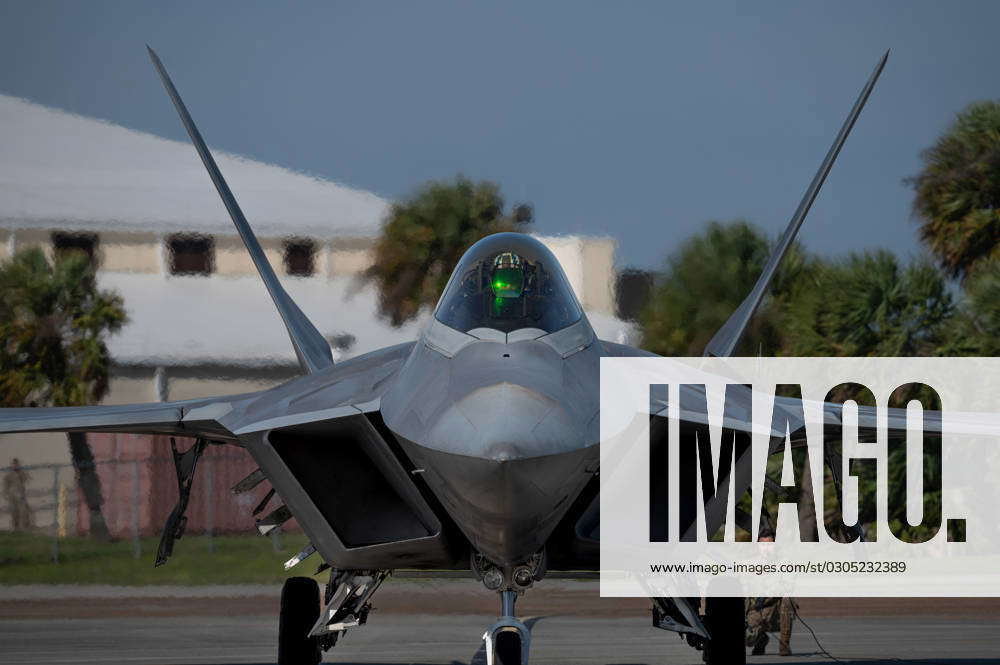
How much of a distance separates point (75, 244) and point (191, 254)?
1.47 meters

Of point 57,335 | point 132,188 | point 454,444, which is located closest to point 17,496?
point 57,335

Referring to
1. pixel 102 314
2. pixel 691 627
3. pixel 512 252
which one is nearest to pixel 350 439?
pixel 512 252

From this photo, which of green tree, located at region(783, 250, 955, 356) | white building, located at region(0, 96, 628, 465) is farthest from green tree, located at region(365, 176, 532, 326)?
green tree, located at region(783, 250, 955, 356)

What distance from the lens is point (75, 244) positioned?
18.2 m

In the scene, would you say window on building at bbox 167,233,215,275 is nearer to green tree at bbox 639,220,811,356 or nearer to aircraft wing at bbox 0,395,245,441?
green tree at bbox 639,220,811,356

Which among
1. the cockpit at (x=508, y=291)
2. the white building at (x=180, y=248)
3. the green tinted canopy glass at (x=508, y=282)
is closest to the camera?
the cockpit at (x=508, y=291)

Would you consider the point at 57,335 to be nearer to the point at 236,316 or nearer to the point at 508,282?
the point at 236,316

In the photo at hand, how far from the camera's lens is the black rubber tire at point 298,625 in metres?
8.55

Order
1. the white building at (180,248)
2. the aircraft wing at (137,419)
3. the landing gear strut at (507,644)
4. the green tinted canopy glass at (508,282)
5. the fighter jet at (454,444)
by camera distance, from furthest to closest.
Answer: the white building at (180,248), the aircraft wing at (137,419), the green tinted canopy glass at (508,282), the landing gear strut at (507,644), the fighter jet at (454,444)

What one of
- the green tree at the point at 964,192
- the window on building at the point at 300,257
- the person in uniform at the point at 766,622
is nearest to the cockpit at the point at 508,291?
the person in uniform at the point at 766,622

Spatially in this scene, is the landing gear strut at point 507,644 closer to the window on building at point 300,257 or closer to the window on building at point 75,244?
the window on building at point 300,257

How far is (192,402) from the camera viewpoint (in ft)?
28.4

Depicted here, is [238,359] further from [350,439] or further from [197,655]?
[350,439]

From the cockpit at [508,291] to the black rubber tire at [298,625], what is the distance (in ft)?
8.42
